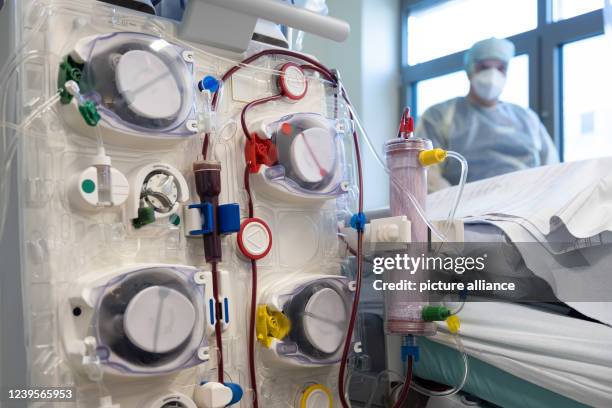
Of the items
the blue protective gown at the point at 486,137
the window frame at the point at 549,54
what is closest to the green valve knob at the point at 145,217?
the blue protective gown at the point at 486,137

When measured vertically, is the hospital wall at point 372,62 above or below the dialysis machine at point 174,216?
above

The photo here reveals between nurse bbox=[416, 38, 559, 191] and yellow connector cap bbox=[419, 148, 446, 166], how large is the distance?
4.55 ft

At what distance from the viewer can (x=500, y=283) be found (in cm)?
124

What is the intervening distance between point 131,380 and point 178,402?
8cm

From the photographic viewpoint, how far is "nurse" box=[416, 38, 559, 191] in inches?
102

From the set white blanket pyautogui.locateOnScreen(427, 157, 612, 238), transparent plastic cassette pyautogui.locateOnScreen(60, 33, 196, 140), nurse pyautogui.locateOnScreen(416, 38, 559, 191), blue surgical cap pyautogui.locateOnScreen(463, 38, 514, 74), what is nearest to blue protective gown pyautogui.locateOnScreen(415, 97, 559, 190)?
nurse pyautogui.locateOnScreen(416, 38, 559, 191)

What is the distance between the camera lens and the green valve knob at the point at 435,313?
113 centimetres

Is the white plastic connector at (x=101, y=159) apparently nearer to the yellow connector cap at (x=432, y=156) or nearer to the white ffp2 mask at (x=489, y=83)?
the yellow connector cap at (x=432, y=156)

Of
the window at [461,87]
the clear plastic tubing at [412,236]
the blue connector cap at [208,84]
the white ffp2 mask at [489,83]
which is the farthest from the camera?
the window at [461,87]

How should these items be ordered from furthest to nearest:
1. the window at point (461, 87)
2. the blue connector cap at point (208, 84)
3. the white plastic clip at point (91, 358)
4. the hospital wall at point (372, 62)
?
the hospital wall at point (372, 62) → the window at point (461, 87) → the blue connector cap at point (208, 84) → the white plastic clip at point (91, 358)

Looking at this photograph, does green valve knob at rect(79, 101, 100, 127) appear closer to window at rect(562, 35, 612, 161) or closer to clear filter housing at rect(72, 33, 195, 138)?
clear filter housing at rect(72, 33, 195, 138)

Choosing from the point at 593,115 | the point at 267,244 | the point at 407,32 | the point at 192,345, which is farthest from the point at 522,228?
the point at 407,32

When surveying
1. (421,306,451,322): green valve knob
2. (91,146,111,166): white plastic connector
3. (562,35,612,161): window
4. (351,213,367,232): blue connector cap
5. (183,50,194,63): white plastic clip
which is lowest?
(421,306,451,322): green valve knob

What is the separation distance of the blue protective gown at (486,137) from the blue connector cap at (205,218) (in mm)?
1678
